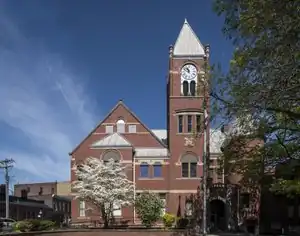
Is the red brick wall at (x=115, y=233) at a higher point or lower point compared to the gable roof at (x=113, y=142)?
lower

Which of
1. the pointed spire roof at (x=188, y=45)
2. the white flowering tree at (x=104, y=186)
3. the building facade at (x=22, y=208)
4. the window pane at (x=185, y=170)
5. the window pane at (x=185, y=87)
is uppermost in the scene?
the pointed spire roof at (x=188, y=45)

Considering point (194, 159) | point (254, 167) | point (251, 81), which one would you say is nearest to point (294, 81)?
point (251, 81)

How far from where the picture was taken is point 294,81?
13078 mm

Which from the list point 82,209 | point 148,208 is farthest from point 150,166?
point 148,208

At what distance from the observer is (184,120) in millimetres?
59031

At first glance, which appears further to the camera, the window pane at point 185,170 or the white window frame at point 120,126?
the white window frame at point 120,126

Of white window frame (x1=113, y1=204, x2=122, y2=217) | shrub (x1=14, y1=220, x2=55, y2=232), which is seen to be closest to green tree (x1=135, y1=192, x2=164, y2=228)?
white window frame (x1=113, y1=204, x2=122, y2=217)

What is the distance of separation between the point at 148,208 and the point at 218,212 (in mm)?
9517

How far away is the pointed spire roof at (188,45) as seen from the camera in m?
60.3

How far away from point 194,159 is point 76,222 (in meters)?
15.1

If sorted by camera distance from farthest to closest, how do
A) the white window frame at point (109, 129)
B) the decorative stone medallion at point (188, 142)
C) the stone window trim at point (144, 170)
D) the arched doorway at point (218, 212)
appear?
the white window frame at point (109, 129)
the stone window trim at point (144, 170)
the decorative stone medallion at point (188, 142)
the arched doorway at point (218, 212)

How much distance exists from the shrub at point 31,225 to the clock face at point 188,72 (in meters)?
24.0

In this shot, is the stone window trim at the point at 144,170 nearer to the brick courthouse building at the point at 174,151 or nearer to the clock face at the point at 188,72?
the brick courthouse building at the point at 174,151

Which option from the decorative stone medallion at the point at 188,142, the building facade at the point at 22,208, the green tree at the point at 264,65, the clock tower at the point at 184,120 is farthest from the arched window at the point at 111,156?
the building facade at the point at 22,208
